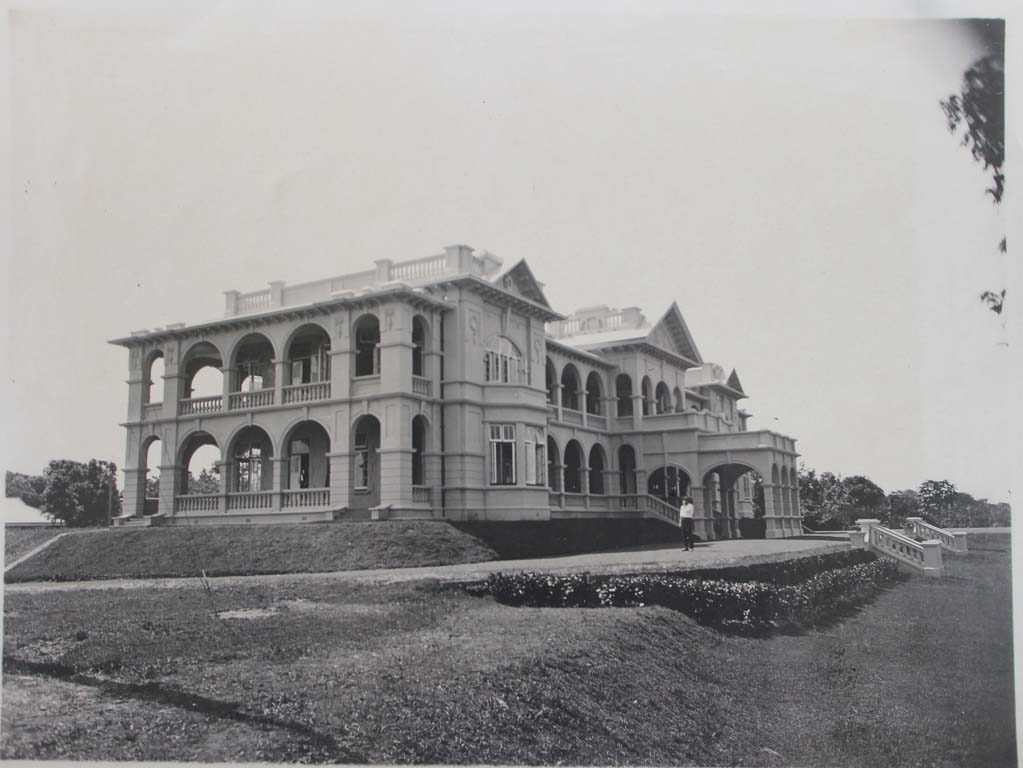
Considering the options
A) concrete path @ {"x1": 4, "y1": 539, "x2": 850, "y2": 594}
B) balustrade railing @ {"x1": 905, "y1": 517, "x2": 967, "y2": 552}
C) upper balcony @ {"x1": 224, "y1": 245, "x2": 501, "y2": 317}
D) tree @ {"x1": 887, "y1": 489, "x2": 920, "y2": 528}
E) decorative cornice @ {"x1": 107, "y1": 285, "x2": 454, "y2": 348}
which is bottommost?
concrete path @ {"x1": 4, "y1": 539, "x2": 850, "y2": 594}

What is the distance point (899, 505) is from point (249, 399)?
17.4m

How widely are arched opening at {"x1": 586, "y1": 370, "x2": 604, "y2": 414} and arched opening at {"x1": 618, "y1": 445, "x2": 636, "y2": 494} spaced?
185 centimetres

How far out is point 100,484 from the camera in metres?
18.8

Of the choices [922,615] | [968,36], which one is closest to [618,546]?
[922,615]

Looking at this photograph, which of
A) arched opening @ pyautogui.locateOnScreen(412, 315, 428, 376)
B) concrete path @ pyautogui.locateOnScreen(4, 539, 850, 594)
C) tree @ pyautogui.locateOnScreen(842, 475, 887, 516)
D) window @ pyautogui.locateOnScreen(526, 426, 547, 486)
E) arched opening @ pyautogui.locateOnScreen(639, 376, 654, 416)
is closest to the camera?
concrete path @ pyautogui.locateOnScreen(4, 539, 850, 594)

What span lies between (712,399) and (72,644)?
36.5m

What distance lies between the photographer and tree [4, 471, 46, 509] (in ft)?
38.8

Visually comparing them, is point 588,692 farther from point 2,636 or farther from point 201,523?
point 201,523

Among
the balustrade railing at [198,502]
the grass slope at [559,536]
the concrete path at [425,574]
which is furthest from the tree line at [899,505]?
the balustrade railing at [198,502]

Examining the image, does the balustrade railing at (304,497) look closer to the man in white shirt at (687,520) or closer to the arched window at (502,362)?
the arched window at (502,362)

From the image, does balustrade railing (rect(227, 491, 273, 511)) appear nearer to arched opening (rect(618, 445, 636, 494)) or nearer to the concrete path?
the concrete path

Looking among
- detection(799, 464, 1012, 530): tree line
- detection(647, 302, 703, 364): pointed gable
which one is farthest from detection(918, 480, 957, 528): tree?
detection(647, 302, 703, 364): pointed gable

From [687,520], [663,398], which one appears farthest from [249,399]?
[663,398]

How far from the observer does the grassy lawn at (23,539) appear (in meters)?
12.8
